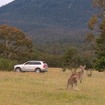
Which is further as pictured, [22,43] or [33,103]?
[22,43]

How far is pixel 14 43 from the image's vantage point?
6178 cm

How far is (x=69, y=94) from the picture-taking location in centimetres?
1498

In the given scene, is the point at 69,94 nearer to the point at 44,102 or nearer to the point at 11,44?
the point at 44,102

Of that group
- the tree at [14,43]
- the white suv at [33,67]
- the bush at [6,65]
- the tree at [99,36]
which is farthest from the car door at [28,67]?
the tree at [14,43]

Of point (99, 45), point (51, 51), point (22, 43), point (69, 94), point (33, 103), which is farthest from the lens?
point (51, 51)

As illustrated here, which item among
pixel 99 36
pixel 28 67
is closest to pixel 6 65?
pixel 28 67

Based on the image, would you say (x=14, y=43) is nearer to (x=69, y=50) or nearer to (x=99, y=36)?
(x=69, y=50)

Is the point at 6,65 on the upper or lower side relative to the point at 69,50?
lower

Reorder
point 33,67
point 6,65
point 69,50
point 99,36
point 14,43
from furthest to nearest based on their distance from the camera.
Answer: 1. point 14,43
2. point 69,50
3. point 6,65
4. point 33,67
5. point 99,36

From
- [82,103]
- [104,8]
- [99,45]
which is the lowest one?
[82,103]

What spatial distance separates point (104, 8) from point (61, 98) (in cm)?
3071

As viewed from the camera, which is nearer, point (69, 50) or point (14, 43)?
point (69, 50)

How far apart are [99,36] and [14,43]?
21.9 m

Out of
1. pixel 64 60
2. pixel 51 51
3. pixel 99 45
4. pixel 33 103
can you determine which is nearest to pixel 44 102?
pixel 33 103
